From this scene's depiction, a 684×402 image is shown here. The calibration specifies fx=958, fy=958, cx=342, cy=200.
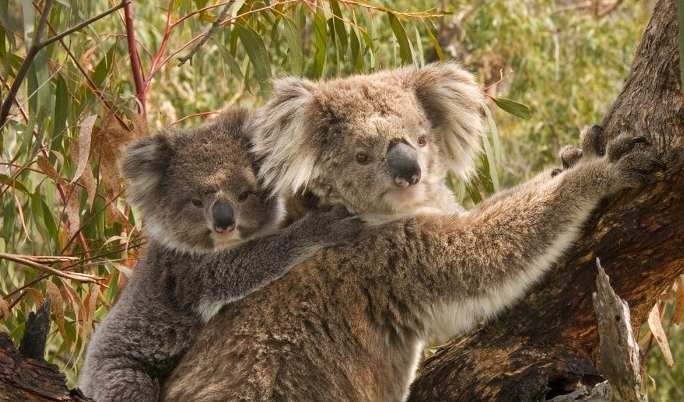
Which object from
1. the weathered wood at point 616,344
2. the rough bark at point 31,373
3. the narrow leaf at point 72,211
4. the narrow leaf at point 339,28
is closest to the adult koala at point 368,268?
the weathered wood at point 616,344

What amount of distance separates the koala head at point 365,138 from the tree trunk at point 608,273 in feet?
1.86

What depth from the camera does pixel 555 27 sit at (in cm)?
964

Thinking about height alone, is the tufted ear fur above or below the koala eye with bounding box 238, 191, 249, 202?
above

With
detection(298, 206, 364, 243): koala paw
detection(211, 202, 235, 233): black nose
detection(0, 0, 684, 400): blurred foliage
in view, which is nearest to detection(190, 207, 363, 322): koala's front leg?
detection(298, 206, 364, 243): koala paw

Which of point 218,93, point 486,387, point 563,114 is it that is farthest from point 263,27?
point 563,114

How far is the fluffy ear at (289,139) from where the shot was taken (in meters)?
3.27

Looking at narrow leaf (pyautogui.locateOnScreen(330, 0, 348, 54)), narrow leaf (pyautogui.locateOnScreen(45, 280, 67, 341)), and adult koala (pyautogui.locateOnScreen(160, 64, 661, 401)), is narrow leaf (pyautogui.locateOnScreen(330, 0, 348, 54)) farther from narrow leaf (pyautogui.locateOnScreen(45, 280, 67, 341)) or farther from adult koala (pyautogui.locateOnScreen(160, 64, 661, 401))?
narrow leaf (pyautogui.locateOnScreen(45, 280, 67, 341))

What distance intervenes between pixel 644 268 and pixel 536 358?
0.41 metres

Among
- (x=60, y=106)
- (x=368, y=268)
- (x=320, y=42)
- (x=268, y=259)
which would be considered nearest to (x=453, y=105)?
(x=368, y=268)

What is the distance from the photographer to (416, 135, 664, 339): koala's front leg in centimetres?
291

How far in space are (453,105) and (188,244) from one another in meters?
1.10

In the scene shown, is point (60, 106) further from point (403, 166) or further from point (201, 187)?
point (403, 166)

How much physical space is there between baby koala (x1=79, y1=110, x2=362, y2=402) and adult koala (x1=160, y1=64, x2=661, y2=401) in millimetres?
80

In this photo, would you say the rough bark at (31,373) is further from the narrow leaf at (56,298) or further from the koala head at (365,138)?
the narrow leaf at (56,298)
